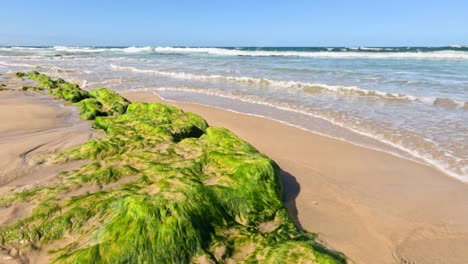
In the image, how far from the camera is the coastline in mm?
3084

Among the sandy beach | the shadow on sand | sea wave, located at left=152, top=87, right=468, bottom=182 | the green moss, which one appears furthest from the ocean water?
the green moss

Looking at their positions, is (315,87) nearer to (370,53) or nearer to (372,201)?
(372,201)

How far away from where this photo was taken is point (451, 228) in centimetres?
343

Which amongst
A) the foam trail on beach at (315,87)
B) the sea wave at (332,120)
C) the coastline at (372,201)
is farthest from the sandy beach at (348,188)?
the foam trail on beach at (315,87)

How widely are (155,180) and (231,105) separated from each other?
6.25 meters

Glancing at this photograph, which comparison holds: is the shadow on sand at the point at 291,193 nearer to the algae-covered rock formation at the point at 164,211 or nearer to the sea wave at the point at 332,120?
the algae-covered rock formation at the point at 164,211

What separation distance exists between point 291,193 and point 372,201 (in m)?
0.92

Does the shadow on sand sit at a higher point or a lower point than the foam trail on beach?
higher

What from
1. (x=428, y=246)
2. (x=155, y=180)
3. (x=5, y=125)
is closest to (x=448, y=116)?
(x=428, y=246)

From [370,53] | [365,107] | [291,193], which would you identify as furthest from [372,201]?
[370,53]

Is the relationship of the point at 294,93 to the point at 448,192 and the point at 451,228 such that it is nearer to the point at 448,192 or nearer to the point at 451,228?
the point at 448,192

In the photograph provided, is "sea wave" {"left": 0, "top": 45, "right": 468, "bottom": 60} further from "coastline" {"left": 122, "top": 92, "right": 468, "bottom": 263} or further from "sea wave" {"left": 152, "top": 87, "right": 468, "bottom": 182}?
"coastline" {"left": 122, "top": 92, "right": 468, "bottom": 263}

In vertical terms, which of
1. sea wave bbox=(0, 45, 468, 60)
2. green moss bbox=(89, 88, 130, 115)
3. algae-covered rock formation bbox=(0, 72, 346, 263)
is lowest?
sea wave bbox=(0, 45, 468, 60)

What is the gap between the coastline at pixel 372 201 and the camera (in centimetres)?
308
